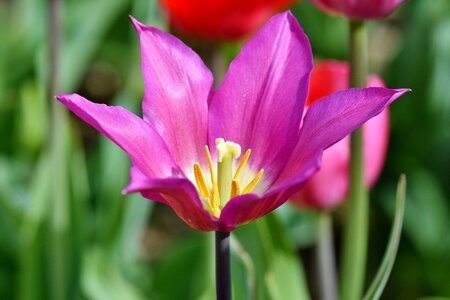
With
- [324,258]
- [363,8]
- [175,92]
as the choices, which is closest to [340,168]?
[324,258]

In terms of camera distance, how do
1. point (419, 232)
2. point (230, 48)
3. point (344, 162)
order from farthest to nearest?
point (230, 48), point (419, 232), point (344, 162)

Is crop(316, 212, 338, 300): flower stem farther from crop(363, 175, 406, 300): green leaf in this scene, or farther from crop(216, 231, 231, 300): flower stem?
crop(216, 231, 231, 300): flower stem

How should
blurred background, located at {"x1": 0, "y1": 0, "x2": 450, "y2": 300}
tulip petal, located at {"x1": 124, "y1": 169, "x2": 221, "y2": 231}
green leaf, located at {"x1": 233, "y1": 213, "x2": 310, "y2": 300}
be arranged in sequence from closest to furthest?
tulip petal, located at {"x1": 124, "y1": 169, "x2": 221, "y2": 231}, green leaf, located at {"x1": 233, "y1": 213, "x2": 310, "y2": 300}, blurred background, located at {"x1": 0, "y1": 0, "x2": 450, "y2": 300}

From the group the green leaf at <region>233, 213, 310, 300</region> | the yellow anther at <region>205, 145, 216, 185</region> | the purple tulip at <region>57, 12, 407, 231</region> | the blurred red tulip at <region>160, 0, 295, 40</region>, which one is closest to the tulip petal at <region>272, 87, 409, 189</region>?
the purple tulip at <region>57, 12, 407, 231</region>

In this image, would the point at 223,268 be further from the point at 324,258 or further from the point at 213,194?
the point at 324,258

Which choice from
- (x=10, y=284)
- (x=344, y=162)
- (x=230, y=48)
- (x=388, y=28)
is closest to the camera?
(x=344, y=162)

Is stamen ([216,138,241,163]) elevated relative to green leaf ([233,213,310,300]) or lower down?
elevated

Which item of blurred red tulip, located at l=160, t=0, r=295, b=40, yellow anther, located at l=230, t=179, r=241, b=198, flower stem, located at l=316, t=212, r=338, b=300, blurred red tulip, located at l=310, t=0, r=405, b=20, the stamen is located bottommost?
flower stem, located at l=316, t=212, r=338, b=300

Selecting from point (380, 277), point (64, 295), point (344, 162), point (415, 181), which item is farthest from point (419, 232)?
point (380, 277)

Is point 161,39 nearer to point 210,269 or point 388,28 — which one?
point 210,269
